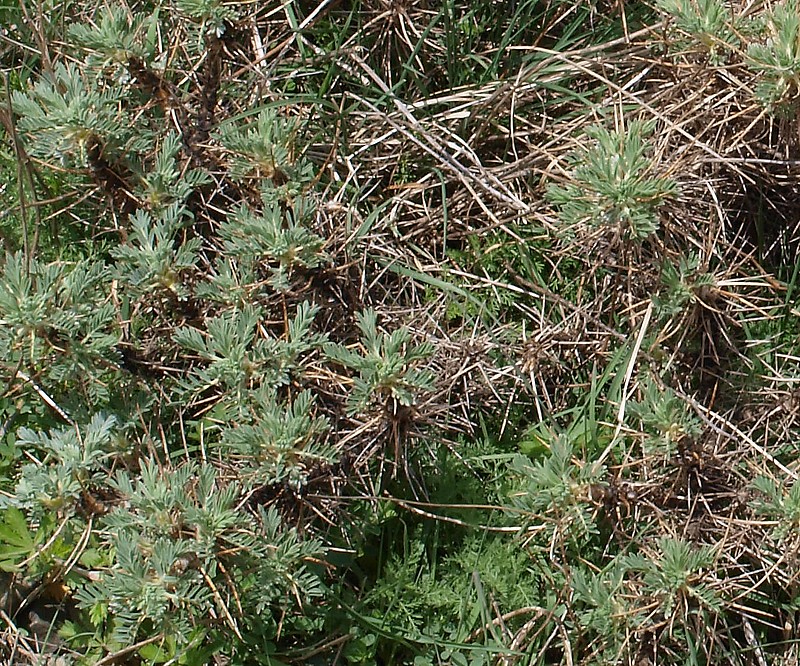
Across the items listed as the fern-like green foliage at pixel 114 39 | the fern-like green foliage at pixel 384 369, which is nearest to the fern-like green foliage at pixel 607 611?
the fern-like green foliage at pixel 384 369

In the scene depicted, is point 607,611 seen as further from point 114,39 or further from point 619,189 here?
point 114,39

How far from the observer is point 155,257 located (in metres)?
2.32

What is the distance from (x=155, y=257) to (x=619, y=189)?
3.45ft

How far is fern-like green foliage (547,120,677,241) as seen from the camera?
222 centimetres

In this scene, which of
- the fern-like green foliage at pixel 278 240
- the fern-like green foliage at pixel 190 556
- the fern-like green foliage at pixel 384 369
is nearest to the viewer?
the fern-like green foliage at pixel 190 556

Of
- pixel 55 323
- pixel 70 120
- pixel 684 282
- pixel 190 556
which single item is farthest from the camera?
pixel 684 282

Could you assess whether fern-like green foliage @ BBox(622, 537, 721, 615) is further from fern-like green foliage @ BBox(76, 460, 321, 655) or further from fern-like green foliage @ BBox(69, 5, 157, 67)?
fern-like green foliage @ BBox(69, 5, 157, 67)

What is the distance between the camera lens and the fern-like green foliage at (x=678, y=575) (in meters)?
2.23

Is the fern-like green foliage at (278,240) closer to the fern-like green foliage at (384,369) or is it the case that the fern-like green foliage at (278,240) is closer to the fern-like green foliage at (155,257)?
the fern-like green foliage at (155,257)

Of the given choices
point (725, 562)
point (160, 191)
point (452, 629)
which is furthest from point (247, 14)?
point (725, 562)

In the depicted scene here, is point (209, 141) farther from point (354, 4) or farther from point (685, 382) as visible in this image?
point (685, 382)

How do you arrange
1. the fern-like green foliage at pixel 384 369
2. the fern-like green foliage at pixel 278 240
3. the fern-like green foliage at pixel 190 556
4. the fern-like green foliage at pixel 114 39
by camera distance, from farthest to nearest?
the fern-like green foliage at pixel 114 39 < the fern-like green foliage at pixel 278 240 < the fern-like green foliage at pixel 384 369 < the fern-like green foliage at pixel 190 556

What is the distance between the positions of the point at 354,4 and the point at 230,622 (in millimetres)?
1661

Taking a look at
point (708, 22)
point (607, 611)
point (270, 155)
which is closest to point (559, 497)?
point (607, 611)
